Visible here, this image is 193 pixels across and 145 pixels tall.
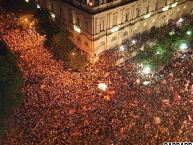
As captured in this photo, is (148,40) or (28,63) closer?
(28,63)

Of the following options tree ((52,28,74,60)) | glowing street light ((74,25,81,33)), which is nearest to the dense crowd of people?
tree ((52,28,74,60))

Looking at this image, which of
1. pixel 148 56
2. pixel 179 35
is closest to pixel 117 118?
pixel 148 56

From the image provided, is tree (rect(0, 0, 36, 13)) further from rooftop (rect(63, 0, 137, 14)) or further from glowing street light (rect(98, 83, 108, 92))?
glowing street light (rect(98, 83, 108, 92))

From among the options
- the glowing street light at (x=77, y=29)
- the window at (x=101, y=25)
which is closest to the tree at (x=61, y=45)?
the glowing street light at (x=77, y=29)

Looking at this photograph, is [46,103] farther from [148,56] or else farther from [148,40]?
[148,40]

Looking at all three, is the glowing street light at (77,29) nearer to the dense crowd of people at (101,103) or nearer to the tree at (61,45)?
the tree at (61,45)
